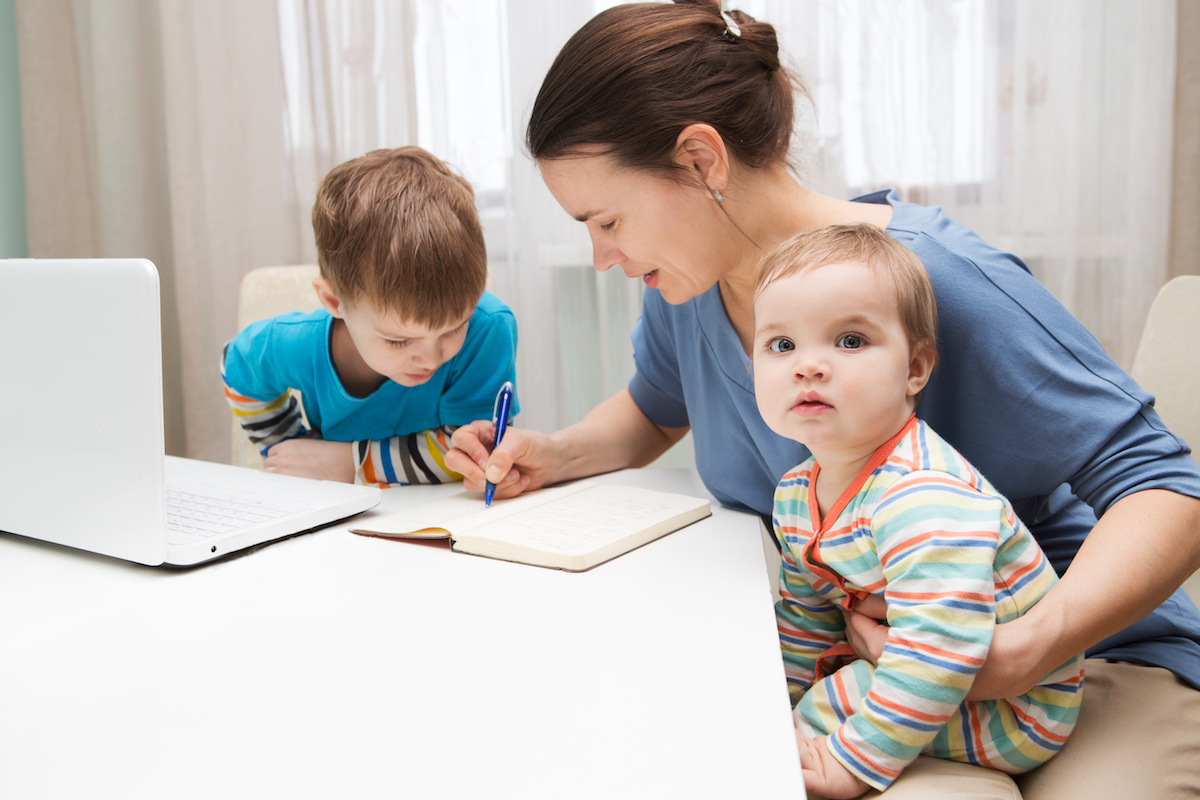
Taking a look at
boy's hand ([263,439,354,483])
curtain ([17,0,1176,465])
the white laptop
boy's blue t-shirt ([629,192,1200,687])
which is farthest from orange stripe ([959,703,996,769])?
curtain ([17,0,1176,465])

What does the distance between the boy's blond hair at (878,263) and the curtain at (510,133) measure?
0.98 m

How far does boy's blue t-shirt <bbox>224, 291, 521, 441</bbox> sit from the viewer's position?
1268mm

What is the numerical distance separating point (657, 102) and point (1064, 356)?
489 mm

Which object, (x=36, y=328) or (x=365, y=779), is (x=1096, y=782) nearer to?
(x=365, y=779)

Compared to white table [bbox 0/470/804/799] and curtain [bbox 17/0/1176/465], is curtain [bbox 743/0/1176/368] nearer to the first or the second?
curtain [bbox 17/0/1176/465]

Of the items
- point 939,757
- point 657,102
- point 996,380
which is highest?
Answer: point 657,102

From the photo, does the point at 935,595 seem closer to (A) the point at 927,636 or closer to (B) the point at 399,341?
(A) the point at 927,636

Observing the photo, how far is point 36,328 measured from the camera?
764 millimetres

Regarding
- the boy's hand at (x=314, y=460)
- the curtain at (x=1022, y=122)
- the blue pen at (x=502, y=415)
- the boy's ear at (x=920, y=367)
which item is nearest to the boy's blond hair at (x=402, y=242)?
Result: the blue pen at (x=502, y=415)

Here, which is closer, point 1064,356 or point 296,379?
point 1064,356

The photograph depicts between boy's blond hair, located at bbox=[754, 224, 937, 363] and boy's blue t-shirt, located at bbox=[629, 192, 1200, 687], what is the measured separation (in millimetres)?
64

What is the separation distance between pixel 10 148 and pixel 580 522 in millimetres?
2211

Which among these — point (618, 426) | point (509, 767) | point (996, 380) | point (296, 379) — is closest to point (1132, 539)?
point (996, 380)

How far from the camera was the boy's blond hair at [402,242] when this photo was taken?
1.06 m
